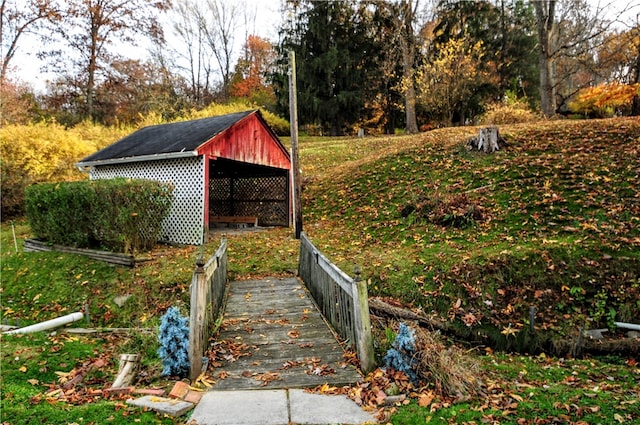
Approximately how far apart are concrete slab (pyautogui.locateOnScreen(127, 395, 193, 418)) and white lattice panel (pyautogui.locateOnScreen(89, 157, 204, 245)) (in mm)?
7803

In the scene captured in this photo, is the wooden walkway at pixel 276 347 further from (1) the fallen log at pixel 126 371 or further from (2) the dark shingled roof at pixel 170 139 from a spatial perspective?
(2) the dark shingled roof at pixel 170 139

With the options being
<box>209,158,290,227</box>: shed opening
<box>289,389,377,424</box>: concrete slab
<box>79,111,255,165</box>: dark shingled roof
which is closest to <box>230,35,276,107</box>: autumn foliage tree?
<box>209,158,290,227</box>: shed opening

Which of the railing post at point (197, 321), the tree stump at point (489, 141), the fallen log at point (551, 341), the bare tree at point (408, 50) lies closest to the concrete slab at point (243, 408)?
the railing post at point (197, 321)

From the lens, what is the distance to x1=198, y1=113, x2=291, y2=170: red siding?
11.6 metres

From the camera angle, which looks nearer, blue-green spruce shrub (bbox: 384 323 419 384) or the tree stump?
blue-green spruce shrub (bbox: 384 323 419 384)

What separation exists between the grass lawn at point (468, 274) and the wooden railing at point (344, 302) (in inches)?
17.9

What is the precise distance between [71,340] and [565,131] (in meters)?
15.5

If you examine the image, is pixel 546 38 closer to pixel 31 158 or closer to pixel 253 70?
pixel 31 158

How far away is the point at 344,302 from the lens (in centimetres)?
487

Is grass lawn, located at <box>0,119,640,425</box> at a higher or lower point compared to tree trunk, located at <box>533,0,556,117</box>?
lower

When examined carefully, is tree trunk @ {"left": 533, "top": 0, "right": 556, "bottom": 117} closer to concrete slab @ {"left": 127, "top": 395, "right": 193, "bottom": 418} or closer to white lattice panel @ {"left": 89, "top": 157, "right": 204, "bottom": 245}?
white lattice panel @ {"left": 89, "top": 157, "right": 204, "bottom": 245}

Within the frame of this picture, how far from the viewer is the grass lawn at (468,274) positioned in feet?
12.4

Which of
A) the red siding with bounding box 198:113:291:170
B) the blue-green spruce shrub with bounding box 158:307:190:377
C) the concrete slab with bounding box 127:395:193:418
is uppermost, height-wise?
the red siding with bounding box 198:113:291:170

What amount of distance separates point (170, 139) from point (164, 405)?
35.5 feet
